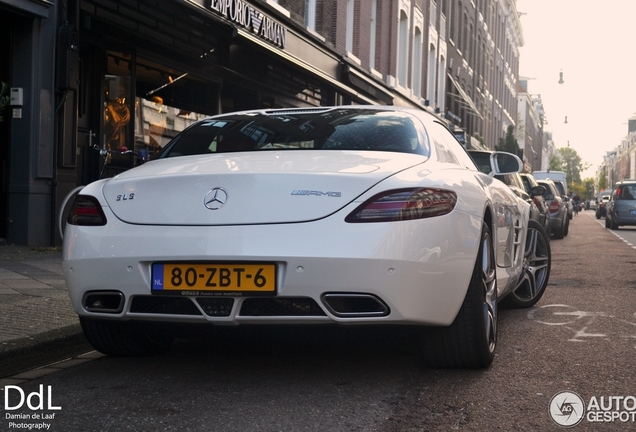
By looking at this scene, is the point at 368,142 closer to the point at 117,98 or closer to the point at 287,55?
the point at 117,98

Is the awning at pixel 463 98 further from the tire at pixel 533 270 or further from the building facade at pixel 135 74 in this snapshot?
the tire at pixel 533 270

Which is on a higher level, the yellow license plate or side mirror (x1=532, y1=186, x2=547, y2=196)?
side mirror (x1=532, y1=186, x2=547, y2=196)

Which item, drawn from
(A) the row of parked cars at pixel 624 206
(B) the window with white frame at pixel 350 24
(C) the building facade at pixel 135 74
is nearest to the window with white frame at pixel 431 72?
(A) the row of parked cars at pixel 624 206

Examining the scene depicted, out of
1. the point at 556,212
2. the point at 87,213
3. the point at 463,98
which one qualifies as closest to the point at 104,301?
the point at 87,213

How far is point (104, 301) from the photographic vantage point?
4.03m

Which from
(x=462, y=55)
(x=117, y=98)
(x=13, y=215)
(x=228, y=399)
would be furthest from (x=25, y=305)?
(x=462, y=55)

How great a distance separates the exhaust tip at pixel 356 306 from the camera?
3.70 m

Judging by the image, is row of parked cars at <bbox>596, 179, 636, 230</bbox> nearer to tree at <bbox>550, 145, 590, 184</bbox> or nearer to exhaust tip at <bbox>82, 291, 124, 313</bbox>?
exhaust tip at <bbox>82, 291, 124, 313</bbox>

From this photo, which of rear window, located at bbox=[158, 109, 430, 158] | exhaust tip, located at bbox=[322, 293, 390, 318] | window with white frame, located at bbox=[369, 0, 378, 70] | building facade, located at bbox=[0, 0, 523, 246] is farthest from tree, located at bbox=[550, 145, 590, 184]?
exhaust tip, located at bbox=[322, 293, 390, 318]

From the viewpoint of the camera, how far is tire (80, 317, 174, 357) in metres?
4.44

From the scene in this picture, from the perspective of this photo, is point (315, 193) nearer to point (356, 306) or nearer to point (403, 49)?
point (356, 306)

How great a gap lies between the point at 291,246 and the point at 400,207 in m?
0.49

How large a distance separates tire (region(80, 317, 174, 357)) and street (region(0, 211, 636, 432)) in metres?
0.06

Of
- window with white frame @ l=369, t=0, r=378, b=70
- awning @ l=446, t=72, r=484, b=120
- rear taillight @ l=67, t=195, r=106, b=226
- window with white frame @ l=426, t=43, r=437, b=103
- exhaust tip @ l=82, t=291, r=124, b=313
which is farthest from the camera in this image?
awning @ l=446, t=72, r=484, b=120
